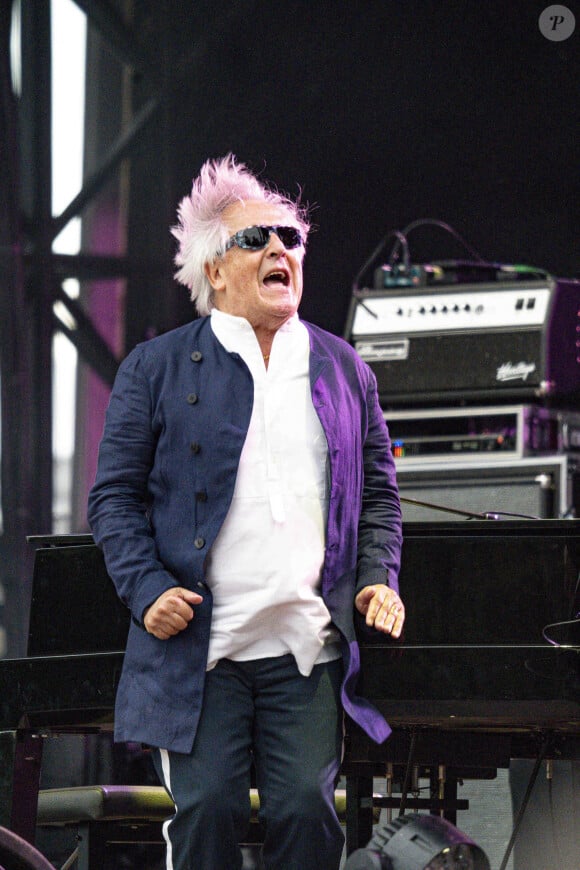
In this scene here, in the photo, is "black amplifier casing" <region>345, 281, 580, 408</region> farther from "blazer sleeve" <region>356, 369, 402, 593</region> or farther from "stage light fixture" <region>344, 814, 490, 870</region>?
"stage light fixture" <region>344, 814, 490, 870</region>

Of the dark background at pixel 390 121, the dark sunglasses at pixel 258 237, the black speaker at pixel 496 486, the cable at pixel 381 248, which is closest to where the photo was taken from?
the dark sunglasses at pixel 258 237

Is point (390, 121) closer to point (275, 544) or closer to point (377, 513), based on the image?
point (377, 513)

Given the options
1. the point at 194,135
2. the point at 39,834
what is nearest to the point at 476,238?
the point at 194,135

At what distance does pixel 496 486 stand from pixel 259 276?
6.85 feet

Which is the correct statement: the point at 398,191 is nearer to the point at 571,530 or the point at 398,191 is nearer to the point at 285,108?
the point at 285,108

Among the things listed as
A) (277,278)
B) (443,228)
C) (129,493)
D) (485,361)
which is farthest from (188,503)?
(443,228)

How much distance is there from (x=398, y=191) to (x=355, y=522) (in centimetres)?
349

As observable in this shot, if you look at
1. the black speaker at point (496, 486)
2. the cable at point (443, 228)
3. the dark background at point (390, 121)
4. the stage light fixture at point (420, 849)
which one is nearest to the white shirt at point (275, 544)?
the stage light fixture at point (420, 849)

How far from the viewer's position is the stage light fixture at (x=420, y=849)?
2400mm

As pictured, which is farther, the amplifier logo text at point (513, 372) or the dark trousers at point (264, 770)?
the amplifier logo text at point (513, 372)

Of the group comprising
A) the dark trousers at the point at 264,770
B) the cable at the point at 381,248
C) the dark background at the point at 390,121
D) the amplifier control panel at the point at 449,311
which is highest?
the dark background at the point at 390,121

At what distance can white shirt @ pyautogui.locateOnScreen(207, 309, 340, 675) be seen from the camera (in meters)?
2.50

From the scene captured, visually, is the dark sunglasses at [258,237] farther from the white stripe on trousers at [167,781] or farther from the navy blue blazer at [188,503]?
the white stripe on trousers at [167,781]

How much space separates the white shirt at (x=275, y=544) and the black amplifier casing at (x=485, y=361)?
2219mm
